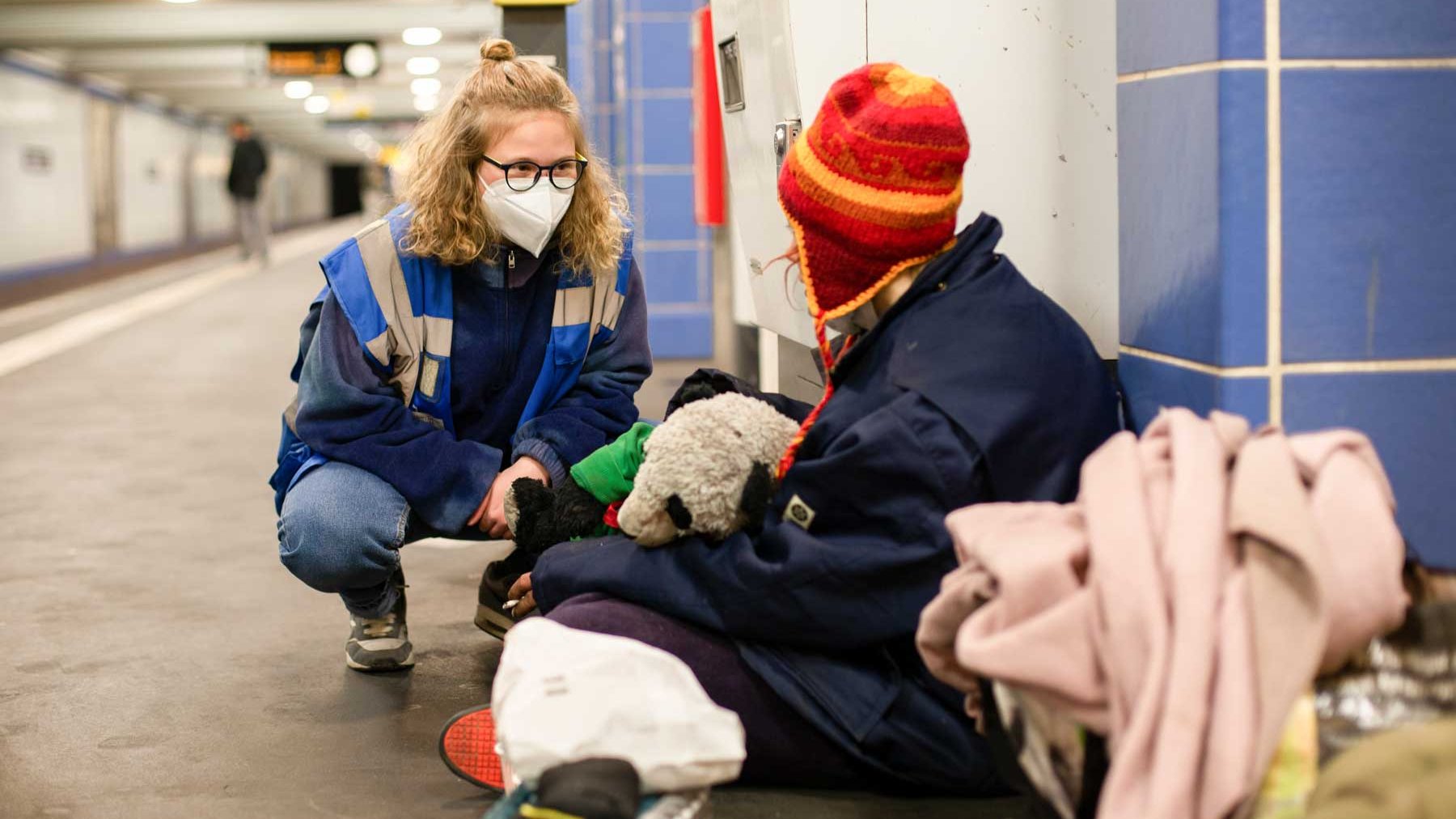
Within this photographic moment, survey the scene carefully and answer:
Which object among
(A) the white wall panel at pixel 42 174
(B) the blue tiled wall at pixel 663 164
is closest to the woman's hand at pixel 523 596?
(B) the blue tiled wall at pixel 663 164

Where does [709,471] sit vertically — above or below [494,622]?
above

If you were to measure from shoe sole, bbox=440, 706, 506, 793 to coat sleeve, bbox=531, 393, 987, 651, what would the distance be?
310mm

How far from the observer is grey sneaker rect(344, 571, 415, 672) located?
8.92 ft

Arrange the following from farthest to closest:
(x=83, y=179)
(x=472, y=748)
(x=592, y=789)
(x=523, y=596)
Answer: (x=83, y=179) → (x=523, y=596) → (x=472, y=748) → (x=592, y=789)

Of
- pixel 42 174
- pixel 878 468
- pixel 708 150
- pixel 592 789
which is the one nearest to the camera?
pixel 592 789

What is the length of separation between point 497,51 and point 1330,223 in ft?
5.00

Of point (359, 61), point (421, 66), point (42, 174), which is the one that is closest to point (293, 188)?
point (421, 66)

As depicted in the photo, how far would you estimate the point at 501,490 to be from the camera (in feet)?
8.34

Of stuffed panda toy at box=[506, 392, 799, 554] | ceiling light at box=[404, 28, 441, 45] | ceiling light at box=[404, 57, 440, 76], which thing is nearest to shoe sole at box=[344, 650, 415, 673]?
stuffed panda toy at box=[506, 392, 799, 554]

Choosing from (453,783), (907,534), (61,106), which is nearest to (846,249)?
(907,534)

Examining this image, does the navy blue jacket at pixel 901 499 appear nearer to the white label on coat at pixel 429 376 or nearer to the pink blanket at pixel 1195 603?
the pink blanket at pixel 1195 603

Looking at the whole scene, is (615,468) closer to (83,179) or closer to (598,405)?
(598,405)

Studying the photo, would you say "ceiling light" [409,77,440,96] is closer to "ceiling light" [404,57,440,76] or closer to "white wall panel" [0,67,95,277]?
"ceiling light" [404,57,440,76]

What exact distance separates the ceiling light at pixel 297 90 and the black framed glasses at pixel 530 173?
2361 cm
